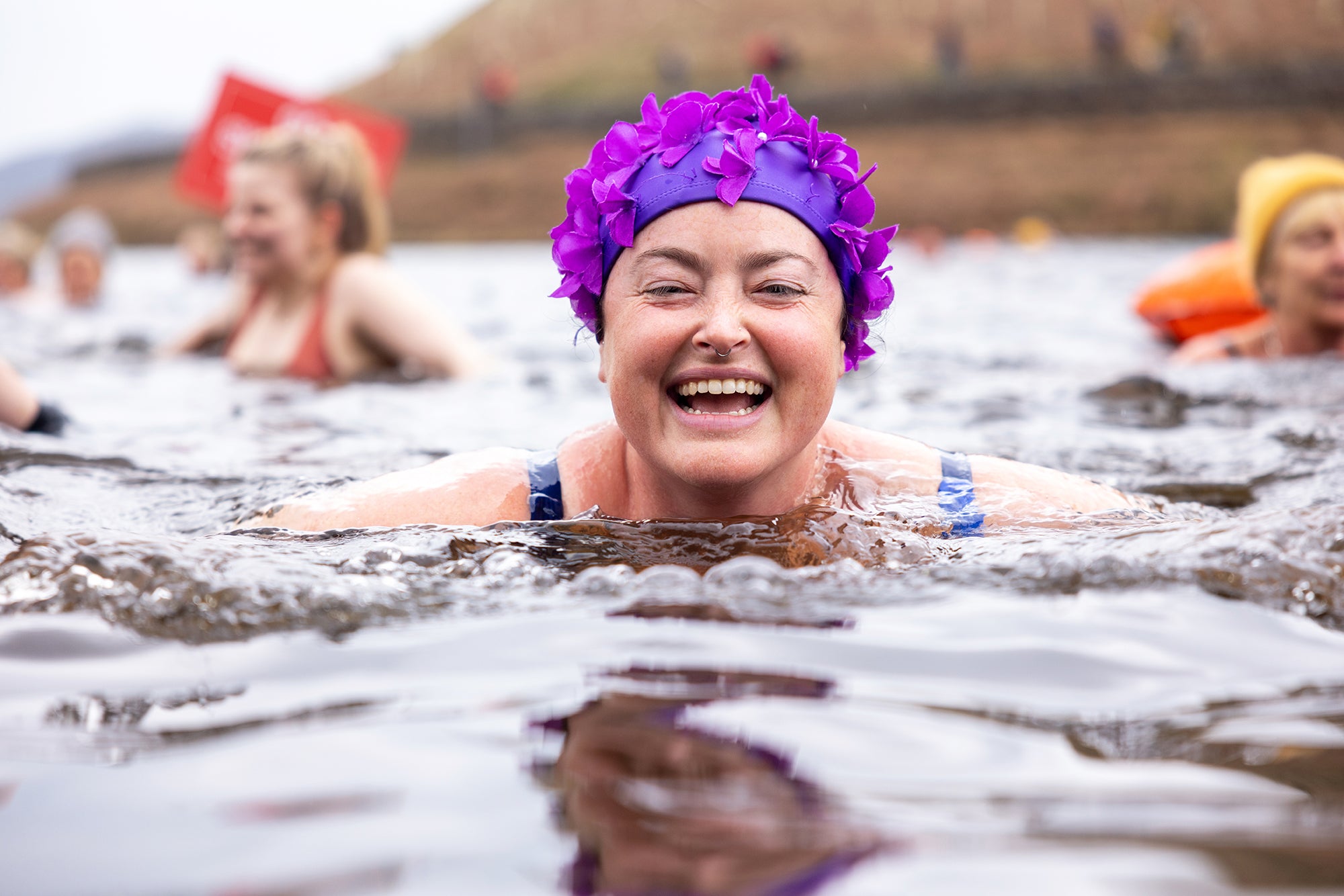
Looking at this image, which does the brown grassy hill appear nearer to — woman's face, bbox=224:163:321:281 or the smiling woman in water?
woman's face, bbox=224:163:321:281

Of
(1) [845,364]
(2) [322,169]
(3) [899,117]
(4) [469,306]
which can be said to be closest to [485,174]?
(3) [899,117]

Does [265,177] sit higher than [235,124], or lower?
lower

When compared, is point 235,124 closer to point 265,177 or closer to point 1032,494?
point 265,177

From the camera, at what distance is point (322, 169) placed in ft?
25.2

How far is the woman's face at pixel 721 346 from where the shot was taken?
327 centimetres

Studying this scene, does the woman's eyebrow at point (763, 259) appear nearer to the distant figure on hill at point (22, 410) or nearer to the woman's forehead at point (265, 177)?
the distant figure on hill at point (22, 410)

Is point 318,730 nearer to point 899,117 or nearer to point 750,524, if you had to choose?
point 750,524

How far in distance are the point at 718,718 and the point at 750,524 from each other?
130 cm

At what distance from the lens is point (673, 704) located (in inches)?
91.4

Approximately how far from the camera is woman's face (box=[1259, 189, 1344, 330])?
7.48 meters

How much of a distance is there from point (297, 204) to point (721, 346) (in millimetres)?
5107

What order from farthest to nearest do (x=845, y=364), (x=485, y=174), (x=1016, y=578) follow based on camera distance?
(x=485, y=174) → (x=845, y=364) → (x=1016, y=578)

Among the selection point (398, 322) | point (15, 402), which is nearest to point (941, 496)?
point (15, 402)

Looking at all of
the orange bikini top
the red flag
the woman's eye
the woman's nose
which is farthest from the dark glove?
the red flag
